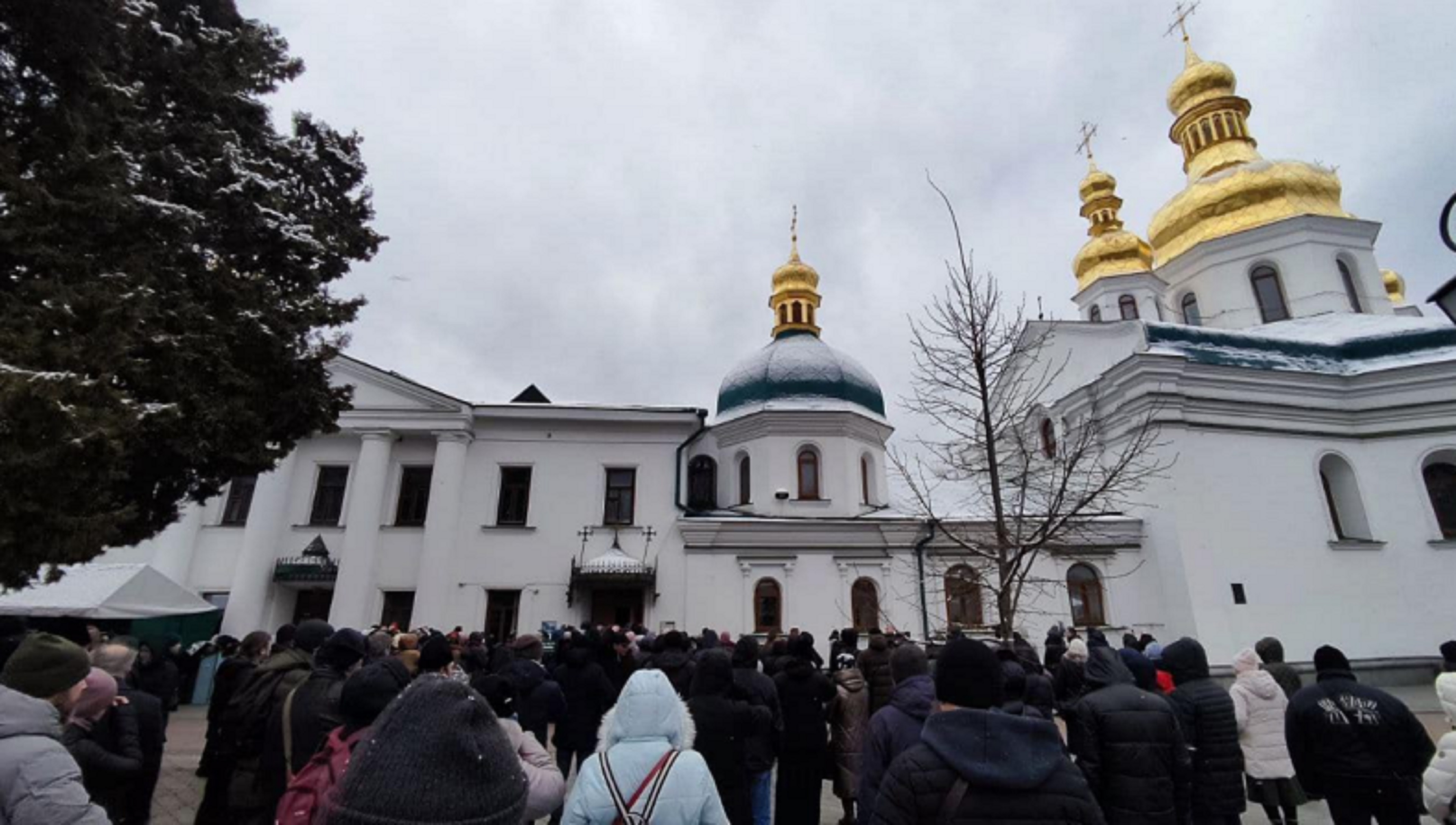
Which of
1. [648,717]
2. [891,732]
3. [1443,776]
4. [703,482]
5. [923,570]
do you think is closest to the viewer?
[648,717]

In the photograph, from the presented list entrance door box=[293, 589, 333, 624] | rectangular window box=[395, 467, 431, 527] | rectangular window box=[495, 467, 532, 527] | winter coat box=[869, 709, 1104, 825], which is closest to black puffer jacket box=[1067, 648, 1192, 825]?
winter coat box=[869, 709, 1104, 825]

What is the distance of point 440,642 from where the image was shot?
443cm

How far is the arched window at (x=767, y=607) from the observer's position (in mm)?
18172

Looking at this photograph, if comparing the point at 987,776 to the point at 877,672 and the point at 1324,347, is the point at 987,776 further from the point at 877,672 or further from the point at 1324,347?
the point at 1324,347

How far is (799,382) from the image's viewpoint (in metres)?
21.9

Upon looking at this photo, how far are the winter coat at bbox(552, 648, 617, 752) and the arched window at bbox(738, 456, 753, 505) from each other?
45.4ft

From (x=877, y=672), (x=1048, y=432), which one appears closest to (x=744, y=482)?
(x=1048, y=432)

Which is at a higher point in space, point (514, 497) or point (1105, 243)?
point (1105, 243)

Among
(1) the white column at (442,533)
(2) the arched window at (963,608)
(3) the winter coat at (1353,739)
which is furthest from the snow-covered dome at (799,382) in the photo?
(3) the winter coat at (1353,739)

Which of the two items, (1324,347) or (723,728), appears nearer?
(723,728)

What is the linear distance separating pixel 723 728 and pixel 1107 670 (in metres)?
2.43

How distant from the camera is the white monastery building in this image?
17.7 m

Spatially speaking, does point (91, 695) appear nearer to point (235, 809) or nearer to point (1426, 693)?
point (235, 809)

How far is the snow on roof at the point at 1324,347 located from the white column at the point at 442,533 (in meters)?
19.5
